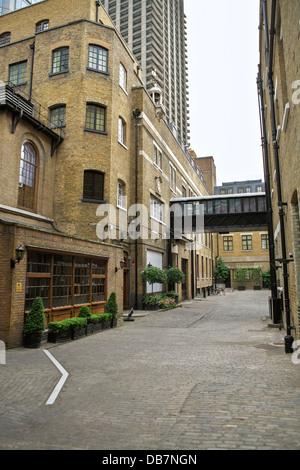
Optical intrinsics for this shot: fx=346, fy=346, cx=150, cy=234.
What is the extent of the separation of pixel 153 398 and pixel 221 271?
52.3 metres

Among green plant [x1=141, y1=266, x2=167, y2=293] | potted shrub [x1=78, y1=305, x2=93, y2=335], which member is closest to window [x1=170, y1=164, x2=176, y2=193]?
green plant [x1=141, y1=266, x2=167, y2=293]

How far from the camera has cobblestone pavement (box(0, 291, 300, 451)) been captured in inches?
152

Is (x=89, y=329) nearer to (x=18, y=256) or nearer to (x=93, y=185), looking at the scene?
(x=18, y=256)

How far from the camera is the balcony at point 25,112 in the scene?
49.9 feet

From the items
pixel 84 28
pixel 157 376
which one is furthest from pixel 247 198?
pixel 157 376

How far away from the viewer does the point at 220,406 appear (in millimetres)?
4863

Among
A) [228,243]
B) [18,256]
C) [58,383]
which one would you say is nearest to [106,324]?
[18,256]

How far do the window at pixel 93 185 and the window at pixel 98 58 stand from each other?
614cm

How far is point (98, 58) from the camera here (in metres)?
20.3

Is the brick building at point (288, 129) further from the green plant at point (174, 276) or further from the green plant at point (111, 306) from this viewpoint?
the green plant at point (174, 276)

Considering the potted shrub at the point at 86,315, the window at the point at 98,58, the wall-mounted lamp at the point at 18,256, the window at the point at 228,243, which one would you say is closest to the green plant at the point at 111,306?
the potted shrub at the point at 86,315

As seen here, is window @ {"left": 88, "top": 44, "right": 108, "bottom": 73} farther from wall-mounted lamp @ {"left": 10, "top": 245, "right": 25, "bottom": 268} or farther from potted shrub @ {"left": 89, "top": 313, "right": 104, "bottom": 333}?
potted shrub @ {"left": 89, "top": 313, "right": 104, "bottom": 333}
